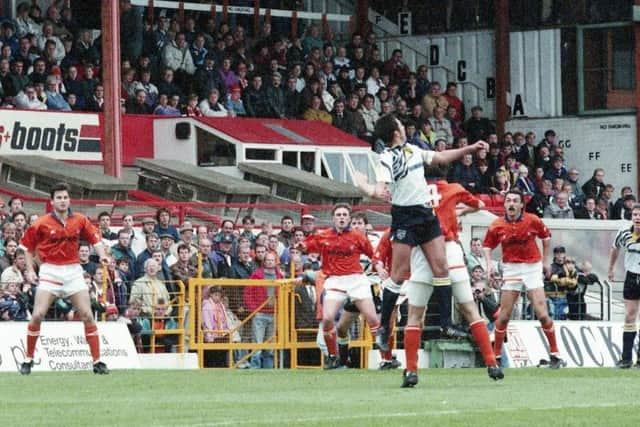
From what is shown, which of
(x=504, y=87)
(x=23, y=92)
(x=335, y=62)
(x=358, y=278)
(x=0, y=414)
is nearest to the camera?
(x=0, y=414)

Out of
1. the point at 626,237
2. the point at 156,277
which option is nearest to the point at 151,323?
the point at 156,277

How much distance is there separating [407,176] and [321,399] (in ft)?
7.25

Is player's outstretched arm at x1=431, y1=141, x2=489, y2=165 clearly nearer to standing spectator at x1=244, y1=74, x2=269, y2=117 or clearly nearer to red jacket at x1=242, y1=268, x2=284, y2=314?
red jacket at x1=242, y1=268, x2=284, y2=314

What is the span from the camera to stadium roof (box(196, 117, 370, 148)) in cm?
3497

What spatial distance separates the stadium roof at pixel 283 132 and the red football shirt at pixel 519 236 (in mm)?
15636

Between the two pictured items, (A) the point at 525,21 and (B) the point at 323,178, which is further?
(A) the point at 525,21

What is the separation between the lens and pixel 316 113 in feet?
122

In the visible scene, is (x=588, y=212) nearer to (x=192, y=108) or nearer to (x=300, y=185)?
(x=300, y=185)

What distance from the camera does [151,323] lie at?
23.2 m

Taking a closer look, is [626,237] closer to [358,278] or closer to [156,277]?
[358,278]

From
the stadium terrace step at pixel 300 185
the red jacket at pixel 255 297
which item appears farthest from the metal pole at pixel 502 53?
the red jacket at pixel 255 297

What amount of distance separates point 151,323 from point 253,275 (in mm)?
1947

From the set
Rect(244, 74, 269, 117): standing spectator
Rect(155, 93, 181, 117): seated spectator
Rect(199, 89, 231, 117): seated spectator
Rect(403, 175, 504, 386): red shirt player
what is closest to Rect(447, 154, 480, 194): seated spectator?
Rect(244, 74, 269, 117): standing spectator

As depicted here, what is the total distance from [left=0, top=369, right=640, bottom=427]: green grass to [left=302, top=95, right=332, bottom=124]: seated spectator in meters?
19.6
